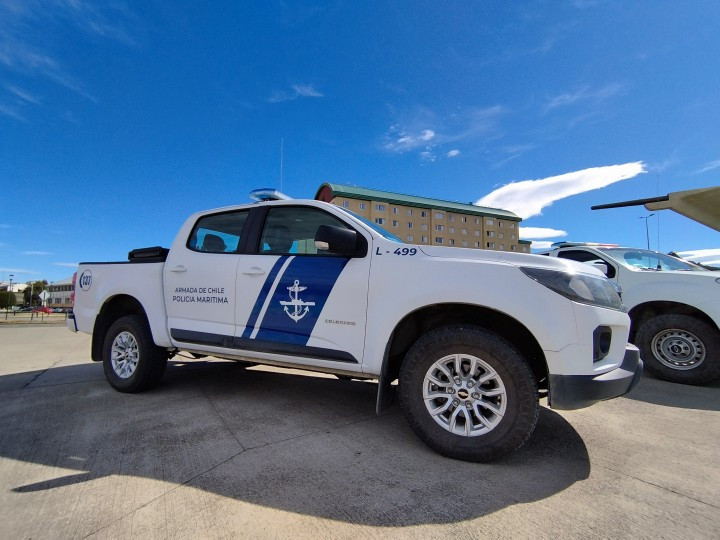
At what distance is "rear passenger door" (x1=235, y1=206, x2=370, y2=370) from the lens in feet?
8.89

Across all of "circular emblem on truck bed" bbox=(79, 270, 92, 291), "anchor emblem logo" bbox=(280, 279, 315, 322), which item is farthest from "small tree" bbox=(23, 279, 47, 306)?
"anchor emblem logo" bbox=(280, 279, 315, 322)

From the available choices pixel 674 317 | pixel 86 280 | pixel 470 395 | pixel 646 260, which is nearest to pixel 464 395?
pixel 470 395

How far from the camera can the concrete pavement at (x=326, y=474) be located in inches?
65.9

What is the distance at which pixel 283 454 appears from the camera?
92.6 inches

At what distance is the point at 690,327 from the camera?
13.9ft

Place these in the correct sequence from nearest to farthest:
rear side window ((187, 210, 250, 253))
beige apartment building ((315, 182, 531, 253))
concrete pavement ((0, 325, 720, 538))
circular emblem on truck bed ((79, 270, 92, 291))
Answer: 1. concrete pavement ((0, 325, 720, 538))
2. rear side window ((187, 210, 250, 253))
3. circular emblem on truck bed ((79, 270, 92, 291))
4. beige apartment building ((315, 182, 531, 253))

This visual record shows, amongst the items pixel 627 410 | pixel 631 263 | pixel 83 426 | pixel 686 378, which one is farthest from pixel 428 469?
pixel 631 263

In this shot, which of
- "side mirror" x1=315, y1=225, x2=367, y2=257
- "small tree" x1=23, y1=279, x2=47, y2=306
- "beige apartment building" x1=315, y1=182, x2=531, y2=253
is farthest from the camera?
"small tree" x1=23, y1=279, x2=47, y2=306

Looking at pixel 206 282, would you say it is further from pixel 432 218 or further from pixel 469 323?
pixel 432 218

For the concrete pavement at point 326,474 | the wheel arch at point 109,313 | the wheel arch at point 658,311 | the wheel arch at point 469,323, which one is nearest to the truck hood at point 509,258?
the wheel arch at point 469,323

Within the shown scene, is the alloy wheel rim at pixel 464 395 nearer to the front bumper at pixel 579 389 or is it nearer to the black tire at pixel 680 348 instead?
the front bumper at pixel 579 389

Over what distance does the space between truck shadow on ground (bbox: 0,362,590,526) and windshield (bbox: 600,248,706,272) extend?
3.15 meters

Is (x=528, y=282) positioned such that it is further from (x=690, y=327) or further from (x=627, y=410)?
(x=690, y=327)

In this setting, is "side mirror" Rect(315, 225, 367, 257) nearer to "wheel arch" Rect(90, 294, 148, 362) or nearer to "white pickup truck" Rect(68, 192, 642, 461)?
"white pickup truck" Rect(68, 192, 642, 461)
